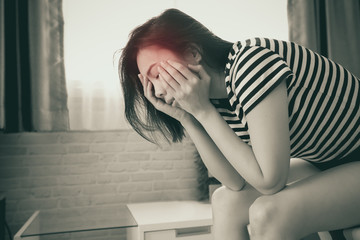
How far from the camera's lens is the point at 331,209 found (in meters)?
0.75

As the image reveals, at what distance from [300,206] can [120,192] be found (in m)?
1.42

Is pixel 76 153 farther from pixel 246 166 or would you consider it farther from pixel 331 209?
pixel 331 209

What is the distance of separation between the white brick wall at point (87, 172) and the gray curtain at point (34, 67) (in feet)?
0.48

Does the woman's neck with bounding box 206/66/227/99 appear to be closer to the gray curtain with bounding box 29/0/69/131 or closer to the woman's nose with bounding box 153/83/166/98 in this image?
the woman's nose with bounding box 153/83/166/98

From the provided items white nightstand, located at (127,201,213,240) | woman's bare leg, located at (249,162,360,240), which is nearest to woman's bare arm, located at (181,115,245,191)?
woman's bare leg, located at (249,162,360,240)

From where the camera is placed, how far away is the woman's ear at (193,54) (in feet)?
2.98

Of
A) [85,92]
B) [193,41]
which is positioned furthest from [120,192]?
[193,41]

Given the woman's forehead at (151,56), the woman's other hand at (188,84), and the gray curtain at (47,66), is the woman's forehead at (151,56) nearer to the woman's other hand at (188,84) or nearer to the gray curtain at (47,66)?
the woman's other hand at (188,84)

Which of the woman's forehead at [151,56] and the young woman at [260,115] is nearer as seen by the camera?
the young woman at [260,115]

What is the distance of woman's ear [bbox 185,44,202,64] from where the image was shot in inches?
35.8

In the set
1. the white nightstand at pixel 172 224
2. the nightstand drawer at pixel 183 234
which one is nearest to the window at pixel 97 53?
the white nightstand at pixel 172 224

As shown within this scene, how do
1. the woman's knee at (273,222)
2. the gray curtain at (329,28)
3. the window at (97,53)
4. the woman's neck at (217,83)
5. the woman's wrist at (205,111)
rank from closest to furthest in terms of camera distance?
the woman's knee at (273,222) < the woman's wrist at (205,111) < the woman's neck at (217,83) < the window at (97,53) < the gray curtain at (329,28)

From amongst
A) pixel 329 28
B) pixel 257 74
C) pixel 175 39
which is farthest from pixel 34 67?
pixel 329 28

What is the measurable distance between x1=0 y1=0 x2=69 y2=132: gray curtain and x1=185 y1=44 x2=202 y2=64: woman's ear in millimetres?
1137
